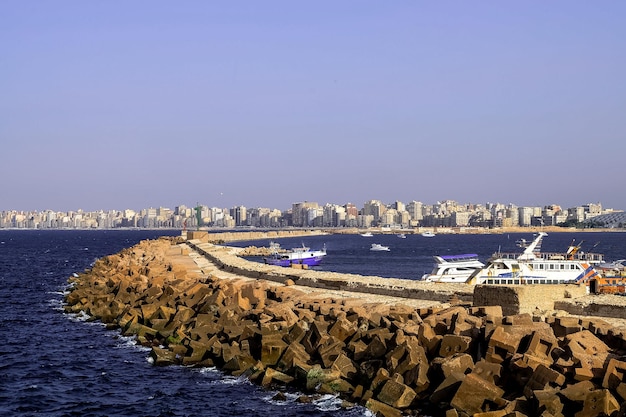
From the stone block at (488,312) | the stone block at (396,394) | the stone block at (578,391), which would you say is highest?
the stone block at (488,312)

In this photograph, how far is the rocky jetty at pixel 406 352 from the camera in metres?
11.0

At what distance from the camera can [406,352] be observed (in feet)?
43.1

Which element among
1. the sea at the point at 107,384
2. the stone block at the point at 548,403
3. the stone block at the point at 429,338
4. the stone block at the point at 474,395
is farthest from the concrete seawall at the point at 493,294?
the stone block at the point at 548,403

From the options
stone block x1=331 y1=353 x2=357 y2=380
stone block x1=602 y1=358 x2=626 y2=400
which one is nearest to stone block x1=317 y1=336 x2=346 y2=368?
stone block x1=331 y1=353 x2=357 y2=380

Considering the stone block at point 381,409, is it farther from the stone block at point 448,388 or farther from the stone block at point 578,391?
the stone block at point 578,391

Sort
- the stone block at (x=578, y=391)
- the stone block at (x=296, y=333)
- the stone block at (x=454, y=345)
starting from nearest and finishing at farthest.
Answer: the stone block at (x=578, y=391), the stone block at (x=454, y=345), the stone block at (x=296, y=333)

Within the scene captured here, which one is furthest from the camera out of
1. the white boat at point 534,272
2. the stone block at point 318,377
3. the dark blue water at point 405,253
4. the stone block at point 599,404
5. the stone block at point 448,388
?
the dark blue water at point 405,253

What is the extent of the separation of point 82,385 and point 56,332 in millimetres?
7348

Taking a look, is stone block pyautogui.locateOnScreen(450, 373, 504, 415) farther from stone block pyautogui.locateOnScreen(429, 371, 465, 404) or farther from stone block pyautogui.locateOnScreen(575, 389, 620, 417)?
stone block pyautogui.locateOnScreen(575, 389, 620, 417)

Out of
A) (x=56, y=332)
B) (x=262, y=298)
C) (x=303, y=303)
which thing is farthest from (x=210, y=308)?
(x=56, y=332)

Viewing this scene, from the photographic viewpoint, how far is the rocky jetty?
36.0ft

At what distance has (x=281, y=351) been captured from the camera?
1542 cm

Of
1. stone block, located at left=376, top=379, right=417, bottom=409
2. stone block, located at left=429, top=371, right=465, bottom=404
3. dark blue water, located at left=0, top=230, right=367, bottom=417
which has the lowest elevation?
dark blue water, located at left=0, top=230, right=367, bottom=417

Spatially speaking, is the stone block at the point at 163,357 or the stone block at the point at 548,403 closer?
the stone block at the point at 548,403
